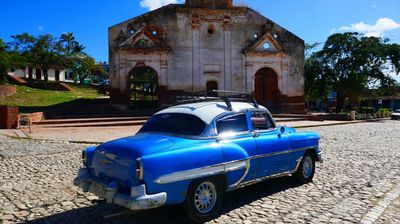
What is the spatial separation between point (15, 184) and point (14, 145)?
4682mm

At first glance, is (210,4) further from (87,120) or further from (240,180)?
(240,180)

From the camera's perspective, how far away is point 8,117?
51.2ft

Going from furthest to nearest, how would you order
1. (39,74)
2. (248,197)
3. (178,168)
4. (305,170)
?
1. (39,74)
2. (305,170)
3. (248,197)
4. (178,168)

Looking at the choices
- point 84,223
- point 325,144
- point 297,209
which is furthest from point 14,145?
point 325,144

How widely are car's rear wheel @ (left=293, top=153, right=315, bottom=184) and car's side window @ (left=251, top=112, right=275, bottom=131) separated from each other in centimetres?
101

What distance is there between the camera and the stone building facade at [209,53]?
24.2 metres

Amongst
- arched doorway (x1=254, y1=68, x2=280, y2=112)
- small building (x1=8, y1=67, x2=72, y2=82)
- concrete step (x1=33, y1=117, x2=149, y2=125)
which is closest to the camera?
concrete step (x1=33, y1=117, x2=149, y2=125)

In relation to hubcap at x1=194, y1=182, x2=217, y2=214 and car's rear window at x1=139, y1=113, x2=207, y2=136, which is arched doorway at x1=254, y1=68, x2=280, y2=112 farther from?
hubcap at x1=194, y1=182, x2=217, y2=214

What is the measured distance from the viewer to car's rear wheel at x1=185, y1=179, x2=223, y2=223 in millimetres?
4809

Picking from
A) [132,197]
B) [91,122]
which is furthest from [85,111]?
[132,197]

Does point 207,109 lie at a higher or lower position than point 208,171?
higher

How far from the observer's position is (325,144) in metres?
12.8

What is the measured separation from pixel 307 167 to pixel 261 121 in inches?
57.7

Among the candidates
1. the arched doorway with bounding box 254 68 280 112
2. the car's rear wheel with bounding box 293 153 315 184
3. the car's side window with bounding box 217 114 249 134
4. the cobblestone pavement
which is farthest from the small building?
the car's side window with bounding box 217 114 249 134
